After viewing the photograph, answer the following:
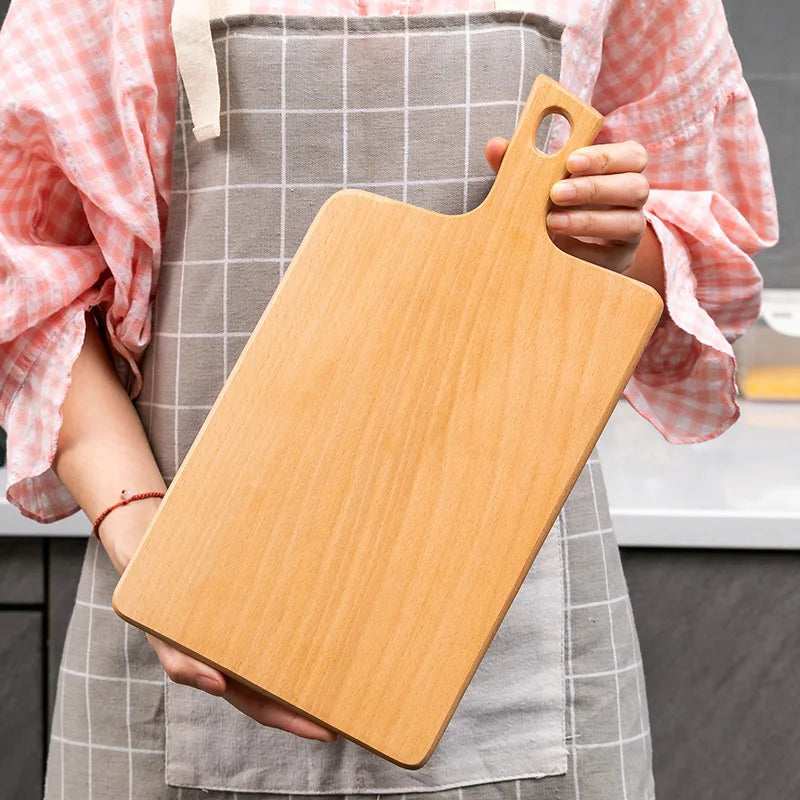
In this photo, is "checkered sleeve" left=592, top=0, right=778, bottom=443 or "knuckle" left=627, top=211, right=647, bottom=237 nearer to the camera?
"knuckle" left=627, top=211, right=647, bottom=237

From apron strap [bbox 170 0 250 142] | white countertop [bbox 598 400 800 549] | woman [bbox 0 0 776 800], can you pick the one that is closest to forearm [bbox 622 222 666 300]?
woman [bbox 0 0 776 800]

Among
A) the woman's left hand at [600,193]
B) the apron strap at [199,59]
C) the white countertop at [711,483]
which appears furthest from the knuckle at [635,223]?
the white countertop at [711,483]

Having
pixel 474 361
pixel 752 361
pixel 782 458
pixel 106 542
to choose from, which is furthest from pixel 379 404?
pixel 752 361

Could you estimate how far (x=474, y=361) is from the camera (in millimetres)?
463

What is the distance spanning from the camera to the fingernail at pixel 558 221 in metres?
0.47

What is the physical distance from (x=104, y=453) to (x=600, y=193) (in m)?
0.29

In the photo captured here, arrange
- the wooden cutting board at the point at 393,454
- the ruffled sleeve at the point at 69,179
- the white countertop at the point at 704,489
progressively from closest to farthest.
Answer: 1. the wooden cutting board at the point at 393,454
2. the ruffled sleeve at the point at 69,179
3. the white countertop at the point at 704,489

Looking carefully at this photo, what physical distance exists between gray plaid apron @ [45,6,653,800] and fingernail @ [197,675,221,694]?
115 millimetres

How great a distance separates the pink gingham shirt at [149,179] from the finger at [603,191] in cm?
11

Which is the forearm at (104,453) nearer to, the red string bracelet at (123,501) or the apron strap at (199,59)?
the red string bracelet at (123,501)

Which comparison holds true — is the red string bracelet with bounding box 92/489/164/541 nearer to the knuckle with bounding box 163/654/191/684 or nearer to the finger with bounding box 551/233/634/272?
the knuckle with bounding box 163/654/191/684

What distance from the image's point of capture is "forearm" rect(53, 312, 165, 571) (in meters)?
0.53

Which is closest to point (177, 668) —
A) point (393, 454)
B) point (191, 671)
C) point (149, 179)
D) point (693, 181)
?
point (191, 671)

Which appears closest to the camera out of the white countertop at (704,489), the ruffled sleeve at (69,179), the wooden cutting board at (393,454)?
the wooden cutting board at (393,454)
